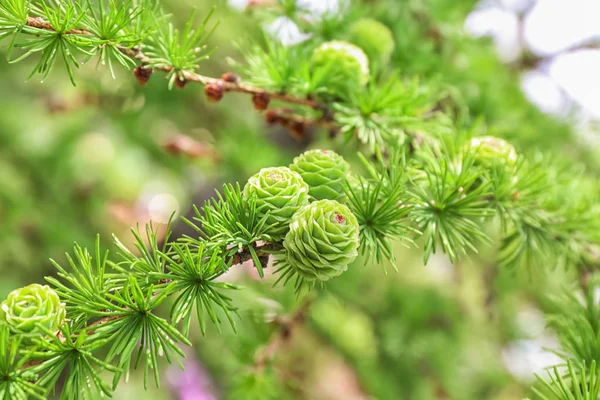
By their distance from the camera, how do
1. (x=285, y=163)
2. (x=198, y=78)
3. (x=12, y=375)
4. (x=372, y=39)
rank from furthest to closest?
(x=285, y=163)
(x=372, y=39)
(x=198, y=78)
(x=12, y=375)

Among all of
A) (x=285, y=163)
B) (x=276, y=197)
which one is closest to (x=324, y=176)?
(x=276, y=197)

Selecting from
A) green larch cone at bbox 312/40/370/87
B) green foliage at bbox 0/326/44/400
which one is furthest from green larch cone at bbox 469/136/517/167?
green foliage at bbox 0/326/44/400

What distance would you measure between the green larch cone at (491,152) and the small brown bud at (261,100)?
0.58ft

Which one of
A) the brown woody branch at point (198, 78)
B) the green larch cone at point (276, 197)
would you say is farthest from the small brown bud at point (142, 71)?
the green larch cone at point (276, 197)

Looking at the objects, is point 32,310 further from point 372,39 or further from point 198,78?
point 372,39

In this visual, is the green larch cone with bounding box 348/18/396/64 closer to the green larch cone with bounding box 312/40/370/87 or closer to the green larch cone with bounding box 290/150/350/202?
the green larch cone with bounding box 312/40/370/87

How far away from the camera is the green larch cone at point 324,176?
35 cm

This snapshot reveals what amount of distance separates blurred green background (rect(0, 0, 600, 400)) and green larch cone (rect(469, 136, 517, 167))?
0.16 meters

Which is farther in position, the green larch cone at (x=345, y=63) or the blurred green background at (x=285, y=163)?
the blurred green background at (x=285, y=163)

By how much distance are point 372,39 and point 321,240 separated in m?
0.33

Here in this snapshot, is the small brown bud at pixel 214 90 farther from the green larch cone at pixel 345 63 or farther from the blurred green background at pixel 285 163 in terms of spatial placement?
the blurred green background at pixel 285 163

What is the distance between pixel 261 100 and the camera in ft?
1.33

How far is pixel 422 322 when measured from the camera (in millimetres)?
890

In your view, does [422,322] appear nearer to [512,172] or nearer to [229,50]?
[512,172]
